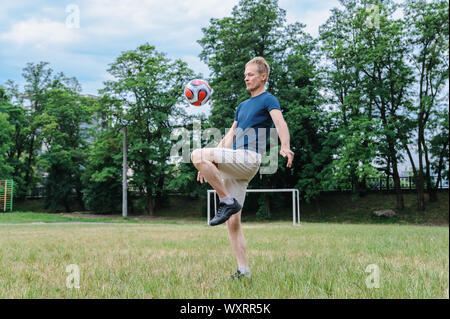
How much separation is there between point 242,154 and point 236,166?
0.13m

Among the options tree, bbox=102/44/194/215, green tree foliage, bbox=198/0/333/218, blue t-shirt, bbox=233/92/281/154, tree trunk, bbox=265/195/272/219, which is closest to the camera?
blue t-shirt, bbox=233/92/281/154

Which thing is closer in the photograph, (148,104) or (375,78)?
(375,78)

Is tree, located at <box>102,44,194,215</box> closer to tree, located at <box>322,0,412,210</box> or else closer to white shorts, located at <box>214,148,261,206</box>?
tree, located at <box>322,0,412,210</box>

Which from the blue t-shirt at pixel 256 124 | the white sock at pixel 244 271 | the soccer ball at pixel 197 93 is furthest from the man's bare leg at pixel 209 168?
the soccer ball at pixel 197 93

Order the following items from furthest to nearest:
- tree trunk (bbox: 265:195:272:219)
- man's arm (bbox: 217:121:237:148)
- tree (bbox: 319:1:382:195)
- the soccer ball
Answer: tree trunk (bbox: 265:195:272:219), tree (bbox: 319:1:382:195), the soccer ball, man's arm (bbox: 217:121:237:148)

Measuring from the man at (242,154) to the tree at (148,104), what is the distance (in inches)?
900

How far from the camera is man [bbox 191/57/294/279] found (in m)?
3.36

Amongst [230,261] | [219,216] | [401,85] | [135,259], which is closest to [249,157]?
[219,216]

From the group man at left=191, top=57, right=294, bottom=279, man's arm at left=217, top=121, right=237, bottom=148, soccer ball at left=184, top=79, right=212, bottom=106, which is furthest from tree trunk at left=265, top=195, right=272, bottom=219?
man at left=191, top=57, right=294, bottom=279

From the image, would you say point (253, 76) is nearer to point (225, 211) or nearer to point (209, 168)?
point (209, 168)

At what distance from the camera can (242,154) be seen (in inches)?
137

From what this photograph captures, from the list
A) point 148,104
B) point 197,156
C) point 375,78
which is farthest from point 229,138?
point 148,104

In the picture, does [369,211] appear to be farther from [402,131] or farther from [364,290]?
[364,290]

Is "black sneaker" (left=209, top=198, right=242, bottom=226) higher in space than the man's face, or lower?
lower
